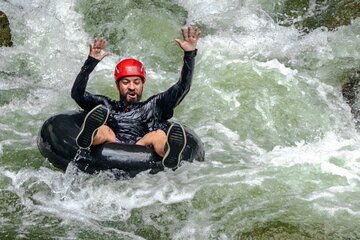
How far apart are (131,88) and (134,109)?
0.24m

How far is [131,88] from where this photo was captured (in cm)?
695

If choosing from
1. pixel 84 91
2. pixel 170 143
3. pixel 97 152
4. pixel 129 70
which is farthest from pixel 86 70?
pixel 170 143

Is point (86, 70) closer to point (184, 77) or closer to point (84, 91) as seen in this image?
point (84, 91)

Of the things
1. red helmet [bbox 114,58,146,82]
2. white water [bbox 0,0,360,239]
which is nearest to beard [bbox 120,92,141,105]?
red helmet [bbox 114,58,146,82]

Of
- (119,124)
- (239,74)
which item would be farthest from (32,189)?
(239,74)

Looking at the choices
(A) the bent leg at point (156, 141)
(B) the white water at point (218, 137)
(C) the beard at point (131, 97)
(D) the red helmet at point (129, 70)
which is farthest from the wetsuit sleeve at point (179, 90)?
(B) the white water at point (218, 137)

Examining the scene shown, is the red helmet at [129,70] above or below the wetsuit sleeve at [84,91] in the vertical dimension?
above

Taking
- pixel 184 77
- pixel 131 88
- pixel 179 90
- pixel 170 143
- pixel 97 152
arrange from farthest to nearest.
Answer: pixel 131 88, pixel 179 90, pixel 184 77, pixel 97 152, pixel 170 143

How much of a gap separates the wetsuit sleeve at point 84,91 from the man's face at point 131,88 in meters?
0.23

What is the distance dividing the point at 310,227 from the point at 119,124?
241 centimetres

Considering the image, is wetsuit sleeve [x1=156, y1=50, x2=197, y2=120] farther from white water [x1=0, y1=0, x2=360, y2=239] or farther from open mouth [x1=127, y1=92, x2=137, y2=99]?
white water [x1=0, y1=0, x2=360, y2=239]

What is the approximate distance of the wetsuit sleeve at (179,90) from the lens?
6594 millimetres

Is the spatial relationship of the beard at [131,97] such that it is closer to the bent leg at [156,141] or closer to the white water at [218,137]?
the bent leg at [156,141]

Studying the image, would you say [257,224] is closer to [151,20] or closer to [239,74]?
[239,74]
